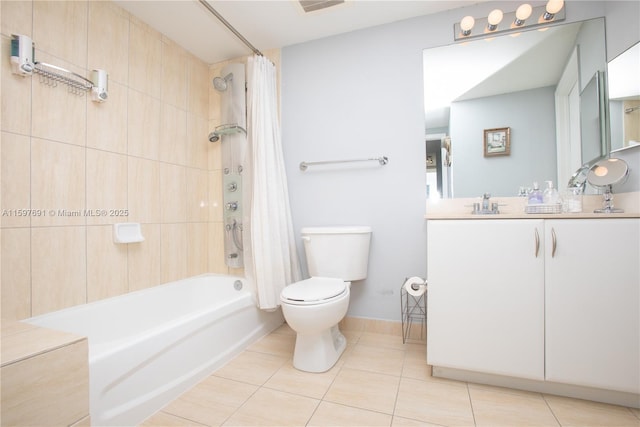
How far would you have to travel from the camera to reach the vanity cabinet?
1.16 metres

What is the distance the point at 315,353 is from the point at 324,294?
1.11 ft

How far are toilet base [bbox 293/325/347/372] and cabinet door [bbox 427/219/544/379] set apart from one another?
0.52 metres

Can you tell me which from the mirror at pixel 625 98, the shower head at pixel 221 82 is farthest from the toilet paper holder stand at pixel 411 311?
Result: the shower head at pixel 221 82

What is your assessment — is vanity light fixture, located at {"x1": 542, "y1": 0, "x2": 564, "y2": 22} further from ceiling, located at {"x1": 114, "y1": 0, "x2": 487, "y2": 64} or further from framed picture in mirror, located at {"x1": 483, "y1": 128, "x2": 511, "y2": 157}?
framed picture in mirror, located at {"x1": 483, "y1": 128, "x2": 511, "y2": 157}

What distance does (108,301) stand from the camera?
1.64 meters

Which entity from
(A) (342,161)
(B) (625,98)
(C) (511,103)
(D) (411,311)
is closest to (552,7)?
(C) (511,103)

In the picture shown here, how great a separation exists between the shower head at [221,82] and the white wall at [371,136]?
483 mm

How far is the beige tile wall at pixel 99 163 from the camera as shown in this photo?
1339mm

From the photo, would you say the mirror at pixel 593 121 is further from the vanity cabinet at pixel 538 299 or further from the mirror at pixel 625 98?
the vanity cabinet at pixel 538 299

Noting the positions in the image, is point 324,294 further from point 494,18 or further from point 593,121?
point 494,18

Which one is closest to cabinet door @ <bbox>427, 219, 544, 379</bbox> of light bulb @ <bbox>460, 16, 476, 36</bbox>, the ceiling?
light bulb @ <bbox>460, 16, 476, 36</bbox>

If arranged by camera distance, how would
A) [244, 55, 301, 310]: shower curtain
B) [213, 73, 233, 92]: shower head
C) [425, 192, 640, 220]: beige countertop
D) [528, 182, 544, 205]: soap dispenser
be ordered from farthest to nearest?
1. [213, 73, 233, 92]: shower head
2. [244, 55, 301, 310]: shower curtain
3. [528, 182, 544, 205]: soap dispenser
4. [425, 192, 640, 220]: beige countertop

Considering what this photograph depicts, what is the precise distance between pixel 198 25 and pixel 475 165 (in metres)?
2.08

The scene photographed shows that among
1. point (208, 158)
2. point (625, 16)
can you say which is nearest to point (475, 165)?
point (625, 16)
